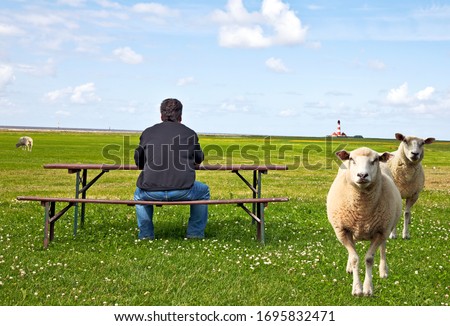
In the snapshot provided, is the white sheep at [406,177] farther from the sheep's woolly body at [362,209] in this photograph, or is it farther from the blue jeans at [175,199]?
the sheep's woolly body at [362,209]

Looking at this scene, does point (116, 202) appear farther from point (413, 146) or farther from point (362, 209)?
point (413, 146)

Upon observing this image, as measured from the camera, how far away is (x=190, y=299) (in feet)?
23.5

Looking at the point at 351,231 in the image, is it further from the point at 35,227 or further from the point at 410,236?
the point at 35,227

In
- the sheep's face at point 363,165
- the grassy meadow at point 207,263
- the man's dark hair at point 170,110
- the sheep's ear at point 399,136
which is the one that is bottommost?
the grassy meadow at point 207,263

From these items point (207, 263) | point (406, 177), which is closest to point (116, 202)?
point (207, 263)

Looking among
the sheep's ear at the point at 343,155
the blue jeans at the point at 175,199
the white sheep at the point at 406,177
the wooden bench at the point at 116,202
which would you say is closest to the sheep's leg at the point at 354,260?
the sheep's ear at the point at 343,155

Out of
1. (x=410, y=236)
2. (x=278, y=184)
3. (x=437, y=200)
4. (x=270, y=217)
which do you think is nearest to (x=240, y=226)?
(x=270, y=217)

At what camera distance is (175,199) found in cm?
1048

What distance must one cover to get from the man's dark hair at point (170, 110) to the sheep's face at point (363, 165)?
4.14 meters

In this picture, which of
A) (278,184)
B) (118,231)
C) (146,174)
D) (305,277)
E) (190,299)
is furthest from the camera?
(278,184)

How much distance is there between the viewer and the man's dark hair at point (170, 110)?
405 inches

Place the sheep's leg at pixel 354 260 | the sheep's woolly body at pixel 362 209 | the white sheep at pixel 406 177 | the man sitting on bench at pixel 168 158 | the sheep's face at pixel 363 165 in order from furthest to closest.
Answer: the white sheep at pixel 406 177 < the man sitting on bench at pixel 168 158 < the sheep's woolly body at pixel 362 209 < the sheep's leg at pixel 354 260 < the sheep's face at pixel 363 165

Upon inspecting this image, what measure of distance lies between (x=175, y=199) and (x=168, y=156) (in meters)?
0.86
